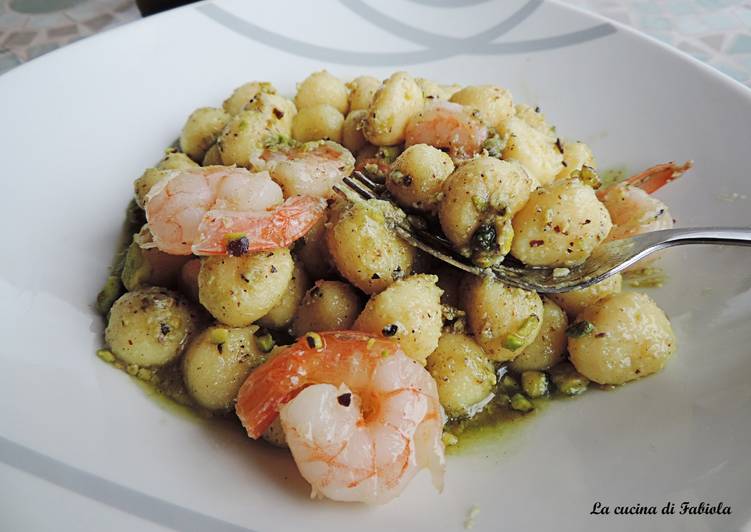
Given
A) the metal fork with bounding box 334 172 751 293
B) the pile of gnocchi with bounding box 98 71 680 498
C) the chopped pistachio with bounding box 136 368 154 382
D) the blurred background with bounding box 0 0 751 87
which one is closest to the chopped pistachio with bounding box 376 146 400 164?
the pile of gnocchi with bounding box 98 71 680 498

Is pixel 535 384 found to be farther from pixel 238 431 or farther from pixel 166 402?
pixel 166 402

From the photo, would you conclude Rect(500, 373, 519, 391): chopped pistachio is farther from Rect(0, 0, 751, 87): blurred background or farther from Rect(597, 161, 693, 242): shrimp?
Rect(0, 0, 751, 87): blurred background

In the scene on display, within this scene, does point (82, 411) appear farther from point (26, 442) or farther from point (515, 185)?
point (515, 185)

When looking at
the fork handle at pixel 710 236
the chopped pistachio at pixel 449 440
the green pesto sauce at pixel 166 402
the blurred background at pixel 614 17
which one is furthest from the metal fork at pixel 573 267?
the blurred background at pixel 614 17

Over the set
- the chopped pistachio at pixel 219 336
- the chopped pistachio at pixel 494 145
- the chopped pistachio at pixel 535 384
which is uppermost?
the chopped pistachio at pixel 494 145

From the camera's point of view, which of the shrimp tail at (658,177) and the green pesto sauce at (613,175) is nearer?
the shrimp tail at (658,177)

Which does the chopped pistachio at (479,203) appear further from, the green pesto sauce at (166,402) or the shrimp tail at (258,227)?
the green pesto sauce at (166,402)

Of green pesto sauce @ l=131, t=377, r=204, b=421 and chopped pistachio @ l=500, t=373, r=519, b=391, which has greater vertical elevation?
green pesto sauce @ l=131, t=377, r=204, b=421
